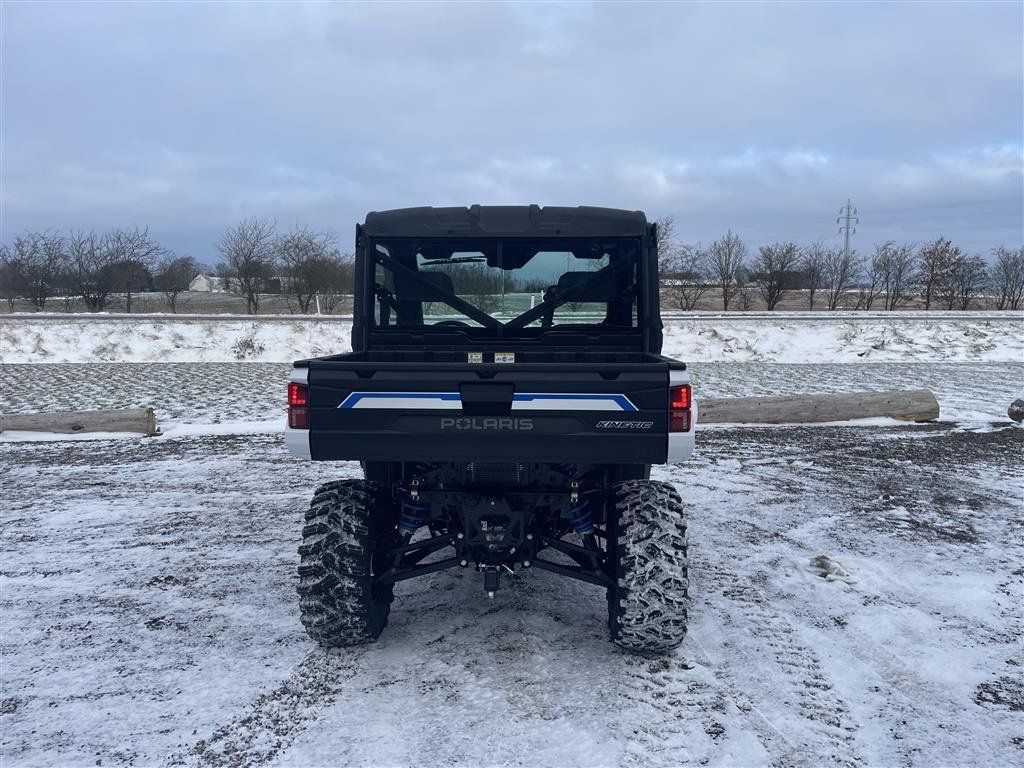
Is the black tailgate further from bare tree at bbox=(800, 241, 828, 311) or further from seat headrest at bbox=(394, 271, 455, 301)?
bare tree at bbox=(800, 241, 828, 311)

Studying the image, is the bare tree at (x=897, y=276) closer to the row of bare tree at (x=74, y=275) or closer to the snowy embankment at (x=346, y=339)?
the snowy embankment at (x=346, y=339)

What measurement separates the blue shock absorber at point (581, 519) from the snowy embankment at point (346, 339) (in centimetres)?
1470

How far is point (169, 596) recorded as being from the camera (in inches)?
170

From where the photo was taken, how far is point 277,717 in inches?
120

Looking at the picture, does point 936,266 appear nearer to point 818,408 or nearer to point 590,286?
point 818,408

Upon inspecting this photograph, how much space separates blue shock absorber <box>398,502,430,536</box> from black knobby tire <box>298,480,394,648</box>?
31 cm

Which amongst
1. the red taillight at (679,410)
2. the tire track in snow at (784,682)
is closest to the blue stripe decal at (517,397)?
the red taillight at (679,410)

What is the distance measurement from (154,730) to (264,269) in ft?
87.2

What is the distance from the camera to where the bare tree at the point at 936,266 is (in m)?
28.1

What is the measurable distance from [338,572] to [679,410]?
1.84m

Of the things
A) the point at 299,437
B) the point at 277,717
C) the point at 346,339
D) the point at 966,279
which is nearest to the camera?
the point at 277,717

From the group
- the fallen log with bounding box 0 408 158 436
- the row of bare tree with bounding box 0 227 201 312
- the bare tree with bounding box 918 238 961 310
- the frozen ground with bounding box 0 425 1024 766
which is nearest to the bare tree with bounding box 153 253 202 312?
the row of bare tree with bounding box 0 227 201 312

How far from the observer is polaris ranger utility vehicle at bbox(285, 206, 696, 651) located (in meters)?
3.16

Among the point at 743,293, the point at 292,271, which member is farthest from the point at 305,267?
the point at 743,293
